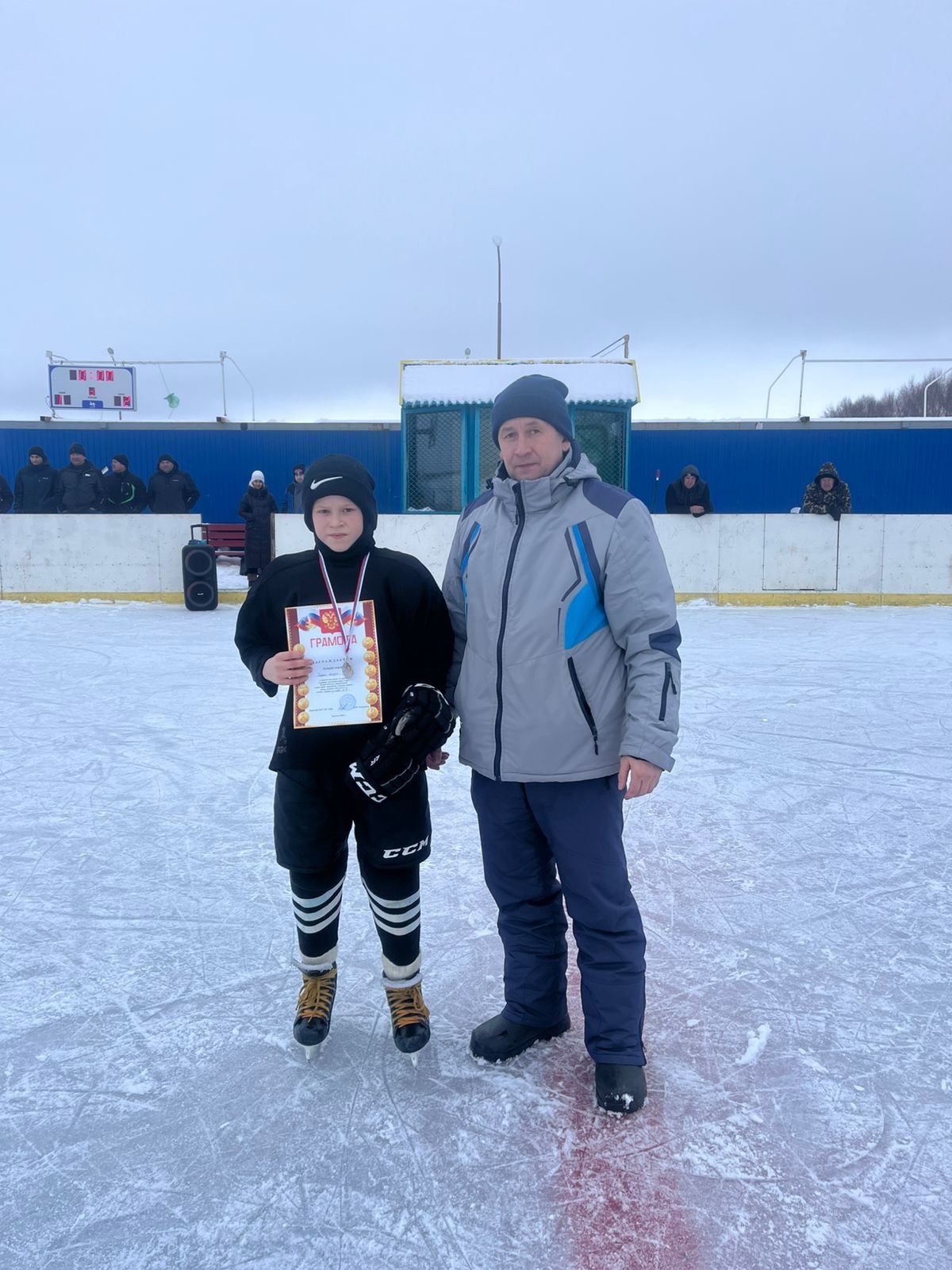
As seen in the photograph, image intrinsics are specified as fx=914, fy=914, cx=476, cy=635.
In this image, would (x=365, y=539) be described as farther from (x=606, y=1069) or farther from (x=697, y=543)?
(x=697, y=543)

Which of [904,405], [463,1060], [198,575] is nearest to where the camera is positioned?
[463,1060]

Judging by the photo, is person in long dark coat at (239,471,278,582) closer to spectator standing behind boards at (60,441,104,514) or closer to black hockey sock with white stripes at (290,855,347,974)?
spectator standing behind boards at (60,441,104,514)

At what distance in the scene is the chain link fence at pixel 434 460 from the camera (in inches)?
472

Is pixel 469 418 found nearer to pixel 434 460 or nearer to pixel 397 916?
pixel 434 460

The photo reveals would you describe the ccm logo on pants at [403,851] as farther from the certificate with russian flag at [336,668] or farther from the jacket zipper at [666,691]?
the jacket zipper at [666,691]

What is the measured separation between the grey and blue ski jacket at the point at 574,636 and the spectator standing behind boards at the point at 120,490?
32.6 feet

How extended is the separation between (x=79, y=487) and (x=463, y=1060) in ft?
33.0

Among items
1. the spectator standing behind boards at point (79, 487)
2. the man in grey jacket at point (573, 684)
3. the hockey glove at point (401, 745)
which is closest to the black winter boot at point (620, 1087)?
the man in grey jacket at point (573, 684)

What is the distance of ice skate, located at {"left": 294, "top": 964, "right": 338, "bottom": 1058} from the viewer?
2.07m

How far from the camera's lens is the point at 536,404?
1.91m

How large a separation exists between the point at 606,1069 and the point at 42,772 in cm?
314

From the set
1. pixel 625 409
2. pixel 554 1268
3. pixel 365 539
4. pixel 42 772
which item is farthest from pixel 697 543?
pixel 554 1268

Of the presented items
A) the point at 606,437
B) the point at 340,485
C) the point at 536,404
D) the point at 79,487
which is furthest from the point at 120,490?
the point at 536,404

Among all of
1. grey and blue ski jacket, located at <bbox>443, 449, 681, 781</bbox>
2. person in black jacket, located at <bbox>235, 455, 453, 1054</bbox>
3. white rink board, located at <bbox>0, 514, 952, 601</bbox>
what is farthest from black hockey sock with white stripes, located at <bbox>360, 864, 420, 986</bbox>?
white rink board, located at <bbox>0, 514, 952, 601</bbox>
